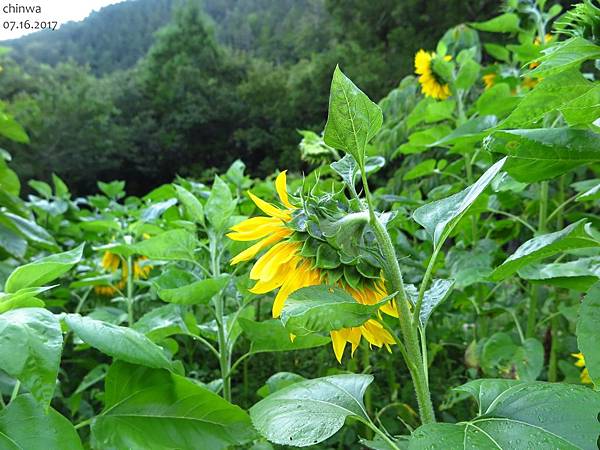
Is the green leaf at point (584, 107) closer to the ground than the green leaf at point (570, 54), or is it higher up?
closer to the ground

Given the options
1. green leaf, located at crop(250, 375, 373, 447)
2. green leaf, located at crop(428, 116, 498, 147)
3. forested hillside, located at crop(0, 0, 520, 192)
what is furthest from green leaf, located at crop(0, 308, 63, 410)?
forested hillside, located at crop(0, 0, 520, 192)

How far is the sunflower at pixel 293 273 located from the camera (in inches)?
17.5

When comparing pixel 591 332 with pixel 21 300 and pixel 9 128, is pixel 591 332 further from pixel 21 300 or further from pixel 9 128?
pixel 9 128

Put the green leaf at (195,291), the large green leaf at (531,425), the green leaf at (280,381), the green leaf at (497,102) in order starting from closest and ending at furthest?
the large green leaf at (531,425), the green leaf at (195,291), the green leaf at (280,381), the green leaf at (497,102)

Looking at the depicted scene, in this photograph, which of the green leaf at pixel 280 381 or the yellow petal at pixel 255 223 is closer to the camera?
the yellow petal at pixel 255 223

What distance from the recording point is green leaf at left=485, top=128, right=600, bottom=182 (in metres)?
0.45

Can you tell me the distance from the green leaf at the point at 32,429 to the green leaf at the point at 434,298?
282mm

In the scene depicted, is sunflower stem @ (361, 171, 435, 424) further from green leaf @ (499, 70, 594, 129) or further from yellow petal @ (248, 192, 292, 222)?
green leaf @ (499, 70, 594, 129)

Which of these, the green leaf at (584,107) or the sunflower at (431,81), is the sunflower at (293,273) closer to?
the green leaf at (584,107)

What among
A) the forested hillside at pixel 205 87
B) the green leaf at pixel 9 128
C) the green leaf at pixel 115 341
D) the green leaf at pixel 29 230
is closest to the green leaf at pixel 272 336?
the green leaf at pixel 115 341

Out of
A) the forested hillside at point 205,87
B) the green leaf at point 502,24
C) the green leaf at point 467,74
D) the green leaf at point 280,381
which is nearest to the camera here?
the green leaf at point 280,381

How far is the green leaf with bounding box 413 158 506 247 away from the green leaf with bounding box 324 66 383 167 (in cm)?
8

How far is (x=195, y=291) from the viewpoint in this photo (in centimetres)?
59

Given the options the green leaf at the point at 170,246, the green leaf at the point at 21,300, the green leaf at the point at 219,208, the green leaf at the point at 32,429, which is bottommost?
the green leaf at the point at 32,429
